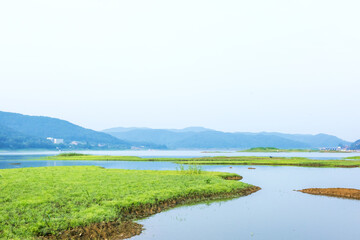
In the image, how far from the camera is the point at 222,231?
24703 millimetres

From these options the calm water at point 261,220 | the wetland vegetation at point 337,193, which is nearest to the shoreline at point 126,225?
the calm water at point 261,220

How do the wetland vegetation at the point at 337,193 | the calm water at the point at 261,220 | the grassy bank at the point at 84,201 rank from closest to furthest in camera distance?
the grassy bank at the point at 84,201
the calm water at the point at 261,220
the wetland vegetation at the point at 337,193

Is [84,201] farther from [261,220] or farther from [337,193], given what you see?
[337,193]

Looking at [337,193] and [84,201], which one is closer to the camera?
[84,201]

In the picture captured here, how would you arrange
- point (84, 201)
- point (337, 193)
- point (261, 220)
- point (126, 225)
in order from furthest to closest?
point (337, 193), point (84, 201), point (261, 220), point (126, 225)

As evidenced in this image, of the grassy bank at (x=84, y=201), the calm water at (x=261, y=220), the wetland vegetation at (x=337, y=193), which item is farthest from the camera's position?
the wetland vegetation at (x=337, y=193)

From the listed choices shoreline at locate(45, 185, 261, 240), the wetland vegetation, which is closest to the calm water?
shoreline at locate(45, 185, 261, 240)

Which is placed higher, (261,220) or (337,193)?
(337,193)

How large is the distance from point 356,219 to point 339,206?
644 cm

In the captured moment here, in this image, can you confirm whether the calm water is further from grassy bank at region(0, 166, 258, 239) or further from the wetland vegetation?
the wetland vegetation

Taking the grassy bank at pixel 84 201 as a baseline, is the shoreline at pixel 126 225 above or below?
below

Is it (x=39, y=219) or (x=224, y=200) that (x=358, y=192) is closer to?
(x=224, y=200)

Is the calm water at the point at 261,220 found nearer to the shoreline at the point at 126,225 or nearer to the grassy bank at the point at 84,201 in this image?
the shoreline at the point at 126,225

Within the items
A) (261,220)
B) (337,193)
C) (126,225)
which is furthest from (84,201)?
(337,193)
